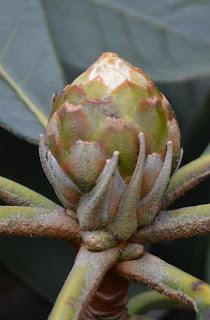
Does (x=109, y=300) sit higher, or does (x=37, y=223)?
(x=37, y=223)

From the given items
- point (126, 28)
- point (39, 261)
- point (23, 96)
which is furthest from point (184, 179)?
point (126, 28)

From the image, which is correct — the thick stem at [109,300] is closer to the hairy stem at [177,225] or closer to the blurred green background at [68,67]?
the hairy stem at [177,225]

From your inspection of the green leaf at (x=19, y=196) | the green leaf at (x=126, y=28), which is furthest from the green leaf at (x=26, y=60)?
the green leaf at (x=19, y=196)

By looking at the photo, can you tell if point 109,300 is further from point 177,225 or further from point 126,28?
point 126,28

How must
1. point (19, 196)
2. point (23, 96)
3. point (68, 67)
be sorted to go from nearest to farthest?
point (19, 196), point (23, 96), point (68, 67)

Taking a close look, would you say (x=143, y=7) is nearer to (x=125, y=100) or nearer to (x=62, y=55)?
(x=62, y=55)

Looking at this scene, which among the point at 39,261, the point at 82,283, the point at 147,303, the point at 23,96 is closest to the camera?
the point at 82,283

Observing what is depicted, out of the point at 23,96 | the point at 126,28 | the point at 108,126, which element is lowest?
the point at 126,28

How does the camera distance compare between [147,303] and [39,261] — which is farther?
[39,261]
